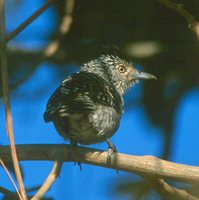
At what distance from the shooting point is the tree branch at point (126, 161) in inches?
103

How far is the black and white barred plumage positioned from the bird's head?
0.19 m

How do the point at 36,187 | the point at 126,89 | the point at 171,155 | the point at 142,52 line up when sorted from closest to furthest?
1. the point at 36,187
2. the point at 171,155
3. the point at 142,52
4. the point at 126,89

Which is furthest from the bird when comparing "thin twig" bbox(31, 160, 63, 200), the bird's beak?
"thin twig" bbox(31, 160, 63, 200)

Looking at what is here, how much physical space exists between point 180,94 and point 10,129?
4.80ft

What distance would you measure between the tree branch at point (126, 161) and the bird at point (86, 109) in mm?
190

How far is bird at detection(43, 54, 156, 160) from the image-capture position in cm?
331

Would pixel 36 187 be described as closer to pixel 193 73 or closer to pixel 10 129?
pixel 10 129

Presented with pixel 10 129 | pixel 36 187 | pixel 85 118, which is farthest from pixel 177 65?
pixel 10 129

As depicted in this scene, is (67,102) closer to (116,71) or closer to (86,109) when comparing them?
(86,109)

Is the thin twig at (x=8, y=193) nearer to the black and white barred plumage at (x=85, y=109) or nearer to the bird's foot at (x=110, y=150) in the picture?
the bird's foot at (x=110, y=150)

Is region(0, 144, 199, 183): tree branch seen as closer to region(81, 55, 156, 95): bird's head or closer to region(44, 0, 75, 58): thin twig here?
region(44, 0, 75, 58): thin twig

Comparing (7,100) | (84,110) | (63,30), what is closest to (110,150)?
(84,110)

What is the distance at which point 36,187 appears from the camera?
8.07 ft

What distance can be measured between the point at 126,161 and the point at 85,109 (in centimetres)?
70
